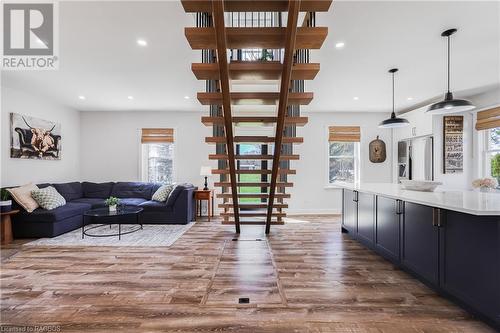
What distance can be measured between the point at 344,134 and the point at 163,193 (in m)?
4.47

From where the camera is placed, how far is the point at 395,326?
1727 mm

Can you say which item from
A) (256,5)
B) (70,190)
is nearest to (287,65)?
(256,5)

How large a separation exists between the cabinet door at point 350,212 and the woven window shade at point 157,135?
4.15m

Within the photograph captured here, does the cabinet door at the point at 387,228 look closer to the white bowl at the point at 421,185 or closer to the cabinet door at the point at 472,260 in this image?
the white bowl at the point at 421,185

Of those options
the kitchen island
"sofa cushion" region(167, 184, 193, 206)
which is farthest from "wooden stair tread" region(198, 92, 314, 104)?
"sofa cushion" region(167, 184, 193, 206)

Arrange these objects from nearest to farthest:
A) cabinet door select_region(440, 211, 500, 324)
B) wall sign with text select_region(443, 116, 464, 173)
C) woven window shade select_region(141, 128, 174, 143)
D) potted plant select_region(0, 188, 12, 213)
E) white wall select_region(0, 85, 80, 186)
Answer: cabinet door select_region(440, 211, 500, 324)
potted plant select_region(0, 188, 12, 213)
white wall select_region(0, 85, 80, 186)
wall sign with text select_region(443, 116, 464, 173)
woven window shade select_region(141, 128, 174, 143)

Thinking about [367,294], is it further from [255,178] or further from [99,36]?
[255,178]

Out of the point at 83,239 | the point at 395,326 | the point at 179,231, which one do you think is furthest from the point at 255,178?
the point at 395,326

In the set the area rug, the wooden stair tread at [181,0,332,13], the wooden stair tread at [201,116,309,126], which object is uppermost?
the wooden stair tread at [181,0,332,13]

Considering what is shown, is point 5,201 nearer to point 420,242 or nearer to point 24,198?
point 24,198

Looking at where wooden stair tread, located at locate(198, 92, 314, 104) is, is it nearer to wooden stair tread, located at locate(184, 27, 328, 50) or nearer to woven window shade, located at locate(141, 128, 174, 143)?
wooden stair tread, located at locate(184, 27, 328, 50)

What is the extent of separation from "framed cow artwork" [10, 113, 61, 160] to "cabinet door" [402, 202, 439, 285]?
237 inches

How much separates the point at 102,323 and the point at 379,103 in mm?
5754

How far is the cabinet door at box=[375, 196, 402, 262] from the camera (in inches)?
103
